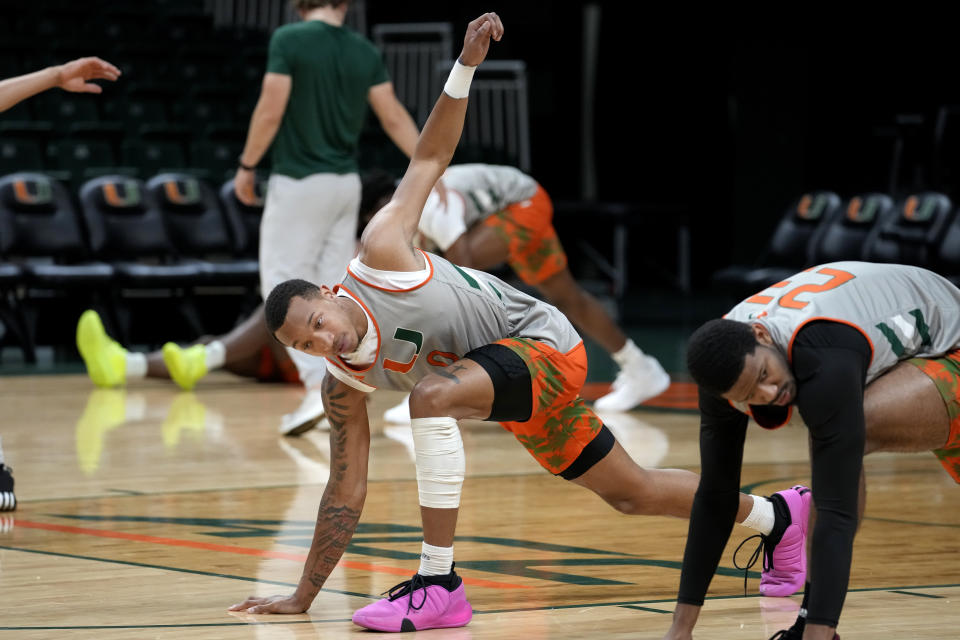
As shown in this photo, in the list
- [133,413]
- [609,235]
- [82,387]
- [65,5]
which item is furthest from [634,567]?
[609,235]

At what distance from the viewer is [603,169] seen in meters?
15.5

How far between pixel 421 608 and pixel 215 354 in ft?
16.7

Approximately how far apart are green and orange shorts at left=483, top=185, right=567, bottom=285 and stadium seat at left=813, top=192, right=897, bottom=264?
3.69 meters

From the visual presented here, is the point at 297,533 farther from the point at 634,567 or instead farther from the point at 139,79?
the point at 139,79

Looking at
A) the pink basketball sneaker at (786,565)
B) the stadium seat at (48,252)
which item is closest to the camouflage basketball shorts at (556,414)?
the pink basketball sneaker at (786,565)

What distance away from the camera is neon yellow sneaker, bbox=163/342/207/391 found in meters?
7.98

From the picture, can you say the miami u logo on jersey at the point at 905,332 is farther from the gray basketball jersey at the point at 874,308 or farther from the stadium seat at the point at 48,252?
the stadium seat at the point at 48,252

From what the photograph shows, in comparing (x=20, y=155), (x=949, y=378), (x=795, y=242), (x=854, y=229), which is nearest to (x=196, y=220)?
(x=20, y=155)

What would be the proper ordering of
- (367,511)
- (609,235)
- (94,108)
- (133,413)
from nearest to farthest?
(367,511) < (133,413) < (94,108) < (609,235)

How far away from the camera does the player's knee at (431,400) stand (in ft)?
10.3

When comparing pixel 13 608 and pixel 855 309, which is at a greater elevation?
pixel 855 309

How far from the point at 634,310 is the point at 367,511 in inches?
343

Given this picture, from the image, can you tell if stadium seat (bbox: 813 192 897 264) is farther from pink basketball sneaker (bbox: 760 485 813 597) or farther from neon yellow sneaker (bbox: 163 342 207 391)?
pink basketball sneaker (bbox: 760 485 813 597)

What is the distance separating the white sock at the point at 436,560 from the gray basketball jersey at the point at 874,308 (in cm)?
77
